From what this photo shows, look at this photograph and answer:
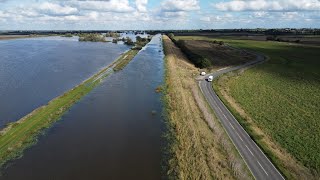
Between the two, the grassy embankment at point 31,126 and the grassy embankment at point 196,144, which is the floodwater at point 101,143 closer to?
the grassy embankment at point 31,126

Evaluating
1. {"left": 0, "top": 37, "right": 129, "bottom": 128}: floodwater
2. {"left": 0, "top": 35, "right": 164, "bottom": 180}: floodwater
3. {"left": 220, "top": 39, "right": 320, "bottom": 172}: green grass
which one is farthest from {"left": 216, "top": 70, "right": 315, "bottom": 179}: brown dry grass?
{"left": 0, "top": 37, "right": 129, "bottom": 128}: floodwater

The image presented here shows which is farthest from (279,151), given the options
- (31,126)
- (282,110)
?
(31,126)

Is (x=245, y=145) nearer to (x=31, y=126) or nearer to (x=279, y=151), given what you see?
(x=279, y=151)

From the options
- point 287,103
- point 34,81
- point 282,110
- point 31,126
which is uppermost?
point 31,126

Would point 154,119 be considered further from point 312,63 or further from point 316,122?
point 312,63

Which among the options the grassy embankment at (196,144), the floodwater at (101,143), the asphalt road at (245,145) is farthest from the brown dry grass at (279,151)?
the floodwater at (101,143)

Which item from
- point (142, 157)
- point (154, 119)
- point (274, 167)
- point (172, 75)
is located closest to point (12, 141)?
point (142, 157)

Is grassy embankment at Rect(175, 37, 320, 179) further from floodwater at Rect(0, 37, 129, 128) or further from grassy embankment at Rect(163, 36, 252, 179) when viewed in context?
floodwater at Rect(0, 37, 129, 128)
